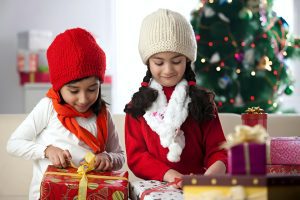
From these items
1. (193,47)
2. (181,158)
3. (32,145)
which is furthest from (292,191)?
(32,145)

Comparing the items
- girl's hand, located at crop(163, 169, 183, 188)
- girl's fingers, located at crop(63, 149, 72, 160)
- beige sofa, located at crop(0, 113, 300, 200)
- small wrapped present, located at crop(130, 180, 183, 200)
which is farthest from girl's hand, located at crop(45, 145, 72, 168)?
beige sofa, located at crop(0, 113, 300, 200)

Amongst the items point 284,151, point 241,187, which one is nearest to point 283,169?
point 284,151

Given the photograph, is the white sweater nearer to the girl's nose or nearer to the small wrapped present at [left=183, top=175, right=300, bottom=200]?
the girl's nose

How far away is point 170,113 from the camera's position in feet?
7.87

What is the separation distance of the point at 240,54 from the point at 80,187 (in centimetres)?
398

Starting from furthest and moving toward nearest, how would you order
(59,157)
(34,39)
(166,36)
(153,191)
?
(34,39)
(166,36)
(59,157)
(153,191)

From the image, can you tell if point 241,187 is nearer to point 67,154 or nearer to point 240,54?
point 67,154

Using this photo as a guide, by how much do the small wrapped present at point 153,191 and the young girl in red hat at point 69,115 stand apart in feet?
0.67

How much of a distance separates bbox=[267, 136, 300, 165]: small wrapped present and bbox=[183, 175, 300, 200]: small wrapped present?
99 cm

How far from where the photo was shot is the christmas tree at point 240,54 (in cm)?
584

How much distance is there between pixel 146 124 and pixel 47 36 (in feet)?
15.1

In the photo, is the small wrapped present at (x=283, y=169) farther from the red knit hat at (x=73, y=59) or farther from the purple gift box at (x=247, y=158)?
the purple gift box at (x=247, y=158)

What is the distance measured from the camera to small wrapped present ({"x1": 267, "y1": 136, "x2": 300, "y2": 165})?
2.53 metres

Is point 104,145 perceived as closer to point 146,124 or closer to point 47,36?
point 146,124
